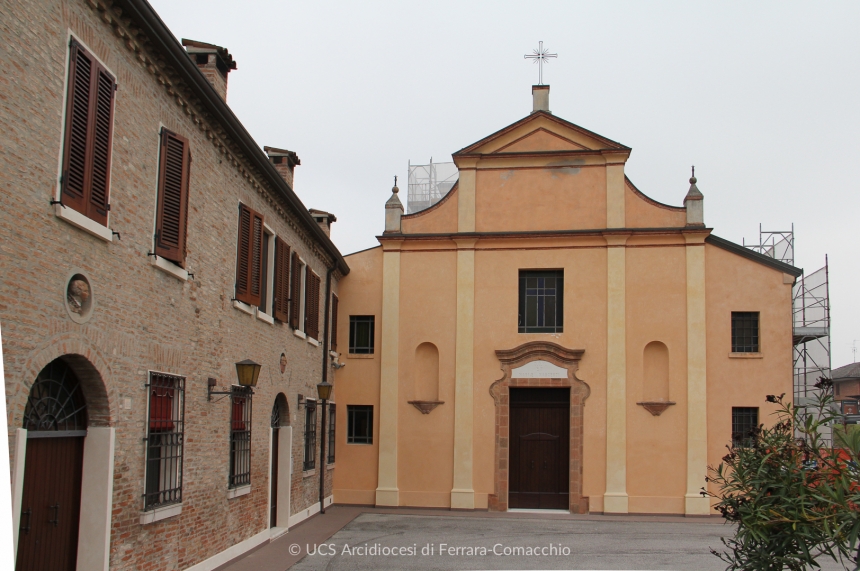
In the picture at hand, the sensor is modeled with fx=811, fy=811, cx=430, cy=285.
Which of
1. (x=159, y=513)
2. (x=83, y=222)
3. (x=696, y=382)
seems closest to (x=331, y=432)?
(x=696, y=382)

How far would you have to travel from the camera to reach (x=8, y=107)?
626cm

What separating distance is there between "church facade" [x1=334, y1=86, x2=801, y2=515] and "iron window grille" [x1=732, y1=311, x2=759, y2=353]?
0.04 meters

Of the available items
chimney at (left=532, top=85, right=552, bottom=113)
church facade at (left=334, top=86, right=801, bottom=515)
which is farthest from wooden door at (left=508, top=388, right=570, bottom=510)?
chimney at (left=532, top=85, right=552, bottom=113)

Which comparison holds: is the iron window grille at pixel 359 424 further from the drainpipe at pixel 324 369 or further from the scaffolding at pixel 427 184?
the scaffolding at pixel 427 184

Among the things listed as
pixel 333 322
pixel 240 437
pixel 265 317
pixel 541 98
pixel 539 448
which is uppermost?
pixel 541 98

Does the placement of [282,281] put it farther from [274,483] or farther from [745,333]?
[745,333]

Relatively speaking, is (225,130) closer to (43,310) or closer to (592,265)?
(43,310)

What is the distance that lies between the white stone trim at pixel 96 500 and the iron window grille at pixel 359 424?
45.1ft

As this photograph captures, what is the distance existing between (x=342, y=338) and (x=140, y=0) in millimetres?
14541

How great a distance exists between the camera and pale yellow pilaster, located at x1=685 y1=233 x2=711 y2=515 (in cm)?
1991

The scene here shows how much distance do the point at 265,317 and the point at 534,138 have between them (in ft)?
34.5

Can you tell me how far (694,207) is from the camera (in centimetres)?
2095

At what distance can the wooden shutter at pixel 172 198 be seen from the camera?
949 cm

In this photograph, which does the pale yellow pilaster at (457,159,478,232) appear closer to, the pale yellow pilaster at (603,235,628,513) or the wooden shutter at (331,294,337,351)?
the pale yellow pilaster at (603,235,628,513)
